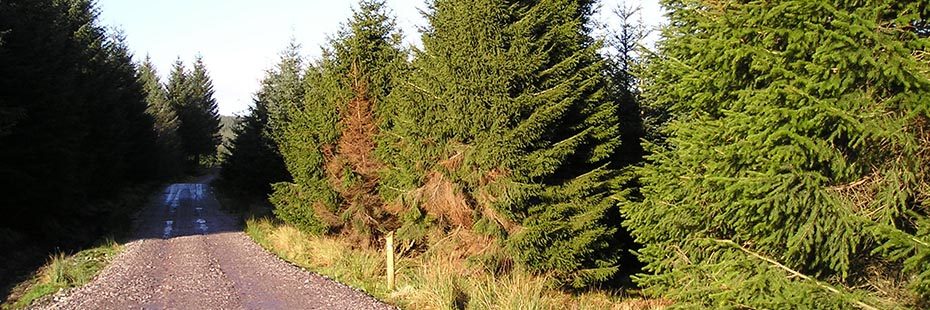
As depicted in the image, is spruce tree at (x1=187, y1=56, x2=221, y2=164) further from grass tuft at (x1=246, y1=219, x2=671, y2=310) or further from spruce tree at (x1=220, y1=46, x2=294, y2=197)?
grass tuft at (x1=246, y1=219, x2=671, y2=310)

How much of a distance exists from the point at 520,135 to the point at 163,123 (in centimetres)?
6342

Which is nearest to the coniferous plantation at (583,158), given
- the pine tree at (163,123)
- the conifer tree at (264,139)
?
the conifer tree at (264,139)

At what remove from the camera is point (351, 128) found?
15953mm

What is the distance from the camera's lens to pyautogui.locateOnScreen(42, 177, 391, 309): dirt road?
9.77 meters

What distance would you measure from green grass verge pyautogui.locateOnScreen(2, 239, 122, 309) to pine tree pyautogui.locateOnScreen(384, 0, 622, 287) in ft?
22.2

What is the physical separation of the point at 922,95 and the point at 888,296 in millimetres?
1697

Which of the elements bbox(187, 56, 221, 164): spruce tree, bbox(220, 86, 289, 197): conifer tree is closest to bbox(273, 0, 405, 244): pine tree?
bbox(220, 86, 289, 197): conifer tree

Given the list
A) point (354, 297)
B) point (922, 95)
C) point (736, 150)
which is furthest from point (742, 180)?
point (354, 297)

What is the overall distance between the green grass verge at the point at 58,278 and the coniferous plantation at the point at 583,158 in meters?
1.73

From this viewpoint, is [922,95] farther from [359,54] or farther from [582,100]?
[359,54]

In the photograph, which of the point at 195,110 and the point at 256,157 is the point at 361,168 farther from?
the point at 195,110

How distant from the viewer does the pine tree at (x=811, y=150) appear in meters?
4.62

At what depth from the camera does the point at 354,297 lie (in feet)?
33.0

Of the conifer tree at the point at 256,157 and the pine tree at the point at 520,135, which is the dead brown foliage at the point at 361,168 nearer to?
the pine tree at the point at 520,135
